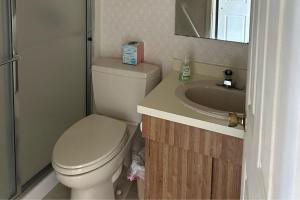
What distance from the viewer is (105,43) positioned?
276 cm

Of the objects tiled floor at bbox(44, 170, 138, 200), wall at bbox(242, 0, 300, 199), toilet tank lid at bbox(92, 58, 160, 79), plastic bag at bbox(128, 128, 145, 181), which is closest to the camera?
wall at bbox(242, 0, 300, 199)

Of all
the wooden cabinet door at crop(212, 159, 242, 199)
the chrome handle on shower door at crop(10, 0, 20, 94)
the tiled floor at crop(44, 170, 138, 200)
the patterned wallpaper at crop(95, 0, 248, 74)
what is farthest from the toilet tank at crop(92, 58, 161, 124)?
the wooden cabinet door at crop(212, 159, 242, 199)

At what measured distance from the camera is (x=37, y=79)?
93.5 inches

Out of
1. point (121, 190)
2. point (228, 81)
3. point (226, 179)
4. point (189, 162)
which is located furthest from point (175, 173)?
point (121, 190)

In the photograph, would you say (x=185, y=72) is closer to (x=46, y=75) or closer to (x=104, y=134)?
(x=104, y=134)

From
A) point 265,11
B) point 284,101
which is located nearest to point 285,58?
point 284,101

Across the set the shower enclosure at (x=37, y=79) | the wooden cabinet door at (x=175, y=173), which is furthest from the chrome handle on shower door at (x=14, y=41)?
the wooden cabinet door at (x=175, y=173)

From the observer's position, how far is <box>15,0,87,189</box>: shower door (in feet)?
7.41

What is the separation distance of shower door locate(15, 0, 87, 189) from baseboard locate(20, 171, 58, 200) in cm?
7

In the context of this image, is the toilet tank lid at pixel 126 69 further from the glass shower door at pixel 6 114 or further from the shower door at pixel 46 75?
the glass shower door at pixel 6 114

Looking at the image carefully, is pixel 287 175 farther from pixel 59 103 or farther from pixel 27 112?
pixel 59 103

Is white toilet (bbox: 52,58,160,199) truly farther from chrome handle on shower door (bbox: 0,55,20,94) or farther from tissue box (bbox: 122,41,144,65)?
chrome handle on shower door (bbox: 0,55,20,94)

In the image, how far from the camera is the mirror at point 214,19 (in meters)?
2.24

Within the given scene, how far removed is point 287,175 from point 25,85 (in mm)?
1869
